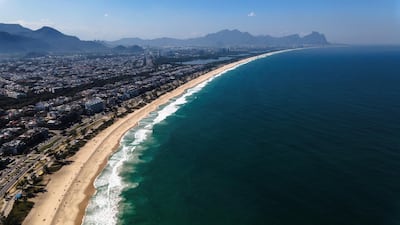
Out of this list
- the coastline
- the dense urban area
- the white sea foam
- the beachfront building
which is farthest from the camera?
the beachfront building

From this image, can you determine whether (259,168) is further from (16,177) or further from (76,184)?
(16,177)

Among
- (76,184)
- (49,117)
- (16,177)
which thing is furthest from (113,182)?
(49,117)

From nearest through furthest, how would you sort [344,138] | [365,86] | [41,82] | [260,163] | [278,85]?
[260,163] → [344,138] → [365,86] → [278,85] → [41,82]

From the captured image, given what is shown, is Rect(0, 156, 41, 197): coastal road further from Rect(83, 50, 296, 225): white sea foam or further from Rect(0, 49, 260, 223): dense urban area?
Rect(83, 50, 296, 225): white sea foam

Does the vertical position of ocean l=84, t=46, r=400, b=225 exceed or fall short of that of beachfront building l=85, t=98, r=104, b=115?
it falls short

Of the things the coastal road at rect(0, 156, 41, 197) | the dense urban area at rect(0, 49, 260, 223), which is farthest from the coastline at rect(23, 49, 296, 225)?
the coastal road at rect(0, 156, 41, 197)

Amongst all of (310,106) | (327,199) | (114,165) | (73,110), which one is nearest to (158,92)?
(73,110)

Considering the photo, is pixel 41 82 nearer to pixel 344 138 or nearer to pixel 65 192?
pixel 65 192
